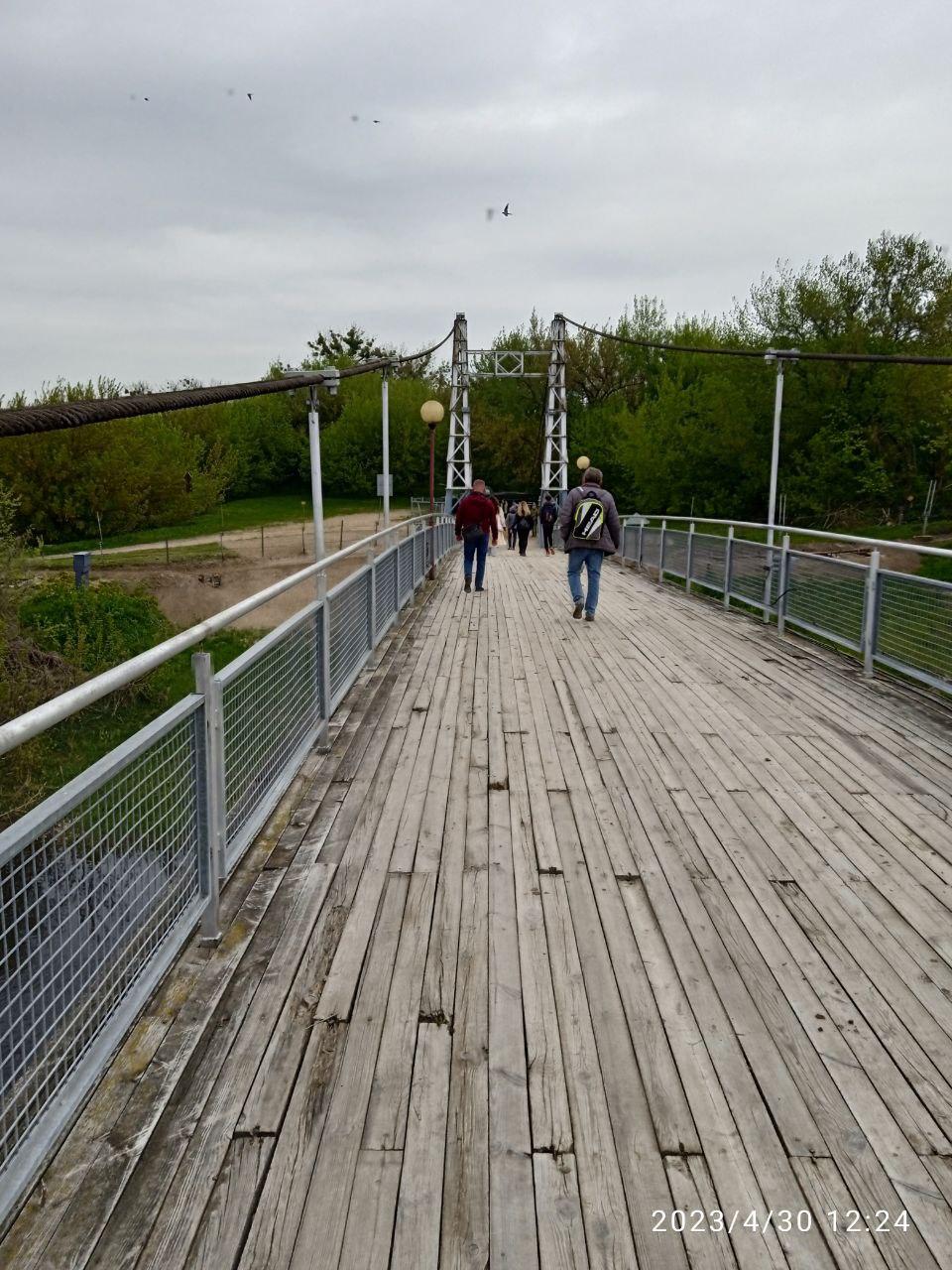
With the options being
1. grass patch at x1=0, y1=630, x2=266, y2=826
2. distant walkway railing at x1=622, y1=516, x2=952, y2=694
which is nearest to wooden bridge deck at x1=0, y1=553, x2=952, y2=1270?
distant walkway railing at x1=622, y1=516, x2=952, y2=694

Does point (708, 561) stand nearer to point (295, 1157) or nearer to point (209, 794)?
point (209, 794)

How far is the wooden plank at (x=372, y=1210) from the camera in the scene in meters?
1.98

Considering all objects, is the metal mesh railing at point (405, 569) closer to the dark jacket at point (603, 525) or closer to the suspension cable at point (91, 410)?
the dark jacket at point (603, 525)

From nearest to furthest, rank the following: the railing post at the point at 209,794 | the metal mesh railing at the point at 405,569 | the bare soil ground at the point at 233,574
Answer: the railing post at the point at 209,794, the metal mesh railing at the point at 405,569, the bare soil ground at the point at 233,574

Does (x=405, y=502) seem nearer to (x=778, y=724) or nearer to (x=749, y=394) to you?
(x=749, y=394)

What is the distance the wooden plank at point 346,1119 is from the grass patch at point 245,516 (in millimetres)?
41233

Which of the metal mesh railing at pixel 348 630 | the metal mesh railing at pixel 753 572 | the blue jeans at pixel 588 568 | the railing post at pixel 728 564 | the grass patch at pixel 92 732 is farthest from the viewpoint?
the grass patch at pixel 92 732

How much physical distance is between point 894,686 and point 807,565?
2.32 metres

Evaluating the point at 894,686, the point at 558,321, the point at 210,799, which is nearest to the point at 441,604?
the point at 894,686

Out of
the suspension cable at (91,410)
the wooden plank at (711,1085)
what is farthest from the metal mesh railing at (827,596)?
the wooden plank at (711,1085)

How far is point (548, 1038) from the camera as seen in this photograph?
2.72m

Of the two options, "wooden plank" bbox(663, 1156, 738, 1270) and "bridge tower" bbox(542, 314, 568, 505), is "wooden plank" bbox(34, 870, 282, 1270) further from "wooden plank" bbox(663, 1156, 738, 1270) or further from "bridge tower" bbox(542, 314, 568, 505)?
"bridge tower" bbox(542, 314, 568, 505)

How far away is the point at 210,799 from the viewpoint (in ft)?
10.9

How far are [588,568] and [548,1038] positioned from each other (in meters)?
8.17
